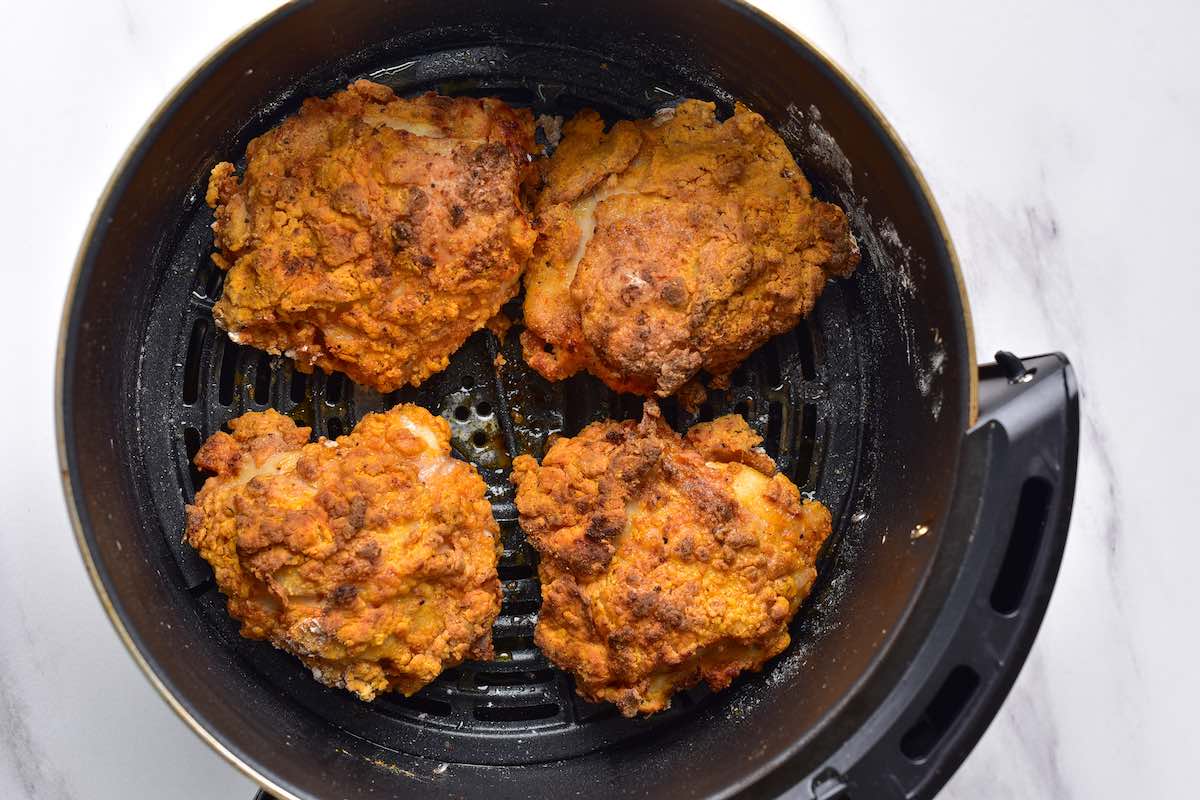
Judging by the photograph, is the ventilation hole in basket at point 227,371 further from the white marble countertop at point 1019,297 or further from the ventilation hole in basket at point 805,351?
the ventilation hole in basket at point 805,351

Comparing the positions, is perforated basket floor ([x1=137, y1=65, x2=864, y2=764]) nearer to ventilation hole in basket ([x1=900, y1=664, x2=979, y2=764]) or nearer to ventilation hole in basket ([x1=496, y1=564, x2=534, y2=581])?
ventilation hole in basket ([x1=496, y1=564, x2=534, y2=581])

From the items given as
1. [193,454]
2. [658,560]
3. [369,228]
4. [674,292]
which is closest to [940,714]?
[658,560]

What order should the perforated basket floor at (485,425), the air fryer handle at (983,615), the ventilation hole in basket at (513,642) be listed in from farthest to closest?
the ventilation hole in basket at (513,642) → the perforated basket floor at (485,425) → the air fryer handle at (983,615)

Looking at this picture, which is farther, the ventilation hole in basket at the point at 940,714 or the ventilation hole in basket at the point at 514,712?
the ventilation hole in basket at the point at 514,712

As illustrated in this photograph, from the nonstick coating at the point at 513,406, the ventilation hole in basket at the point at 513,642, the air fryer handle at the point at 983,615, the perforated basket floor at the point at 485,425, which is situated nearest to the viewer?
the air fryer handle at the point at 983,615

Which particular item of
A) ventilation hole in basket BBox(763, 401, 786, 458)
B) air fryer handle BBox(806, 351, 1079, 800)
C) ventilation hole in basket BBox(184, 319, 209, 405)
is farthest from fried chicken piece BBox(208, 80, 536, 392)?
air fryer handle BBox(806, 351, 1079, 800)

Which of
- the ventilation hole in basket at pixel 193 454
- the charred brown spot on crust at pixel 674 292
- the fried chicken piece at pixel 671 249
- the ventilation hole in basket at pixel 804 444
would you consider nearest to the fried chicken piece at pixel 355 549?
the ventilation hole in basket at pixel 193 454

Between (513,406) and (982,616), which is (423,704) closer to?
(513,406)
